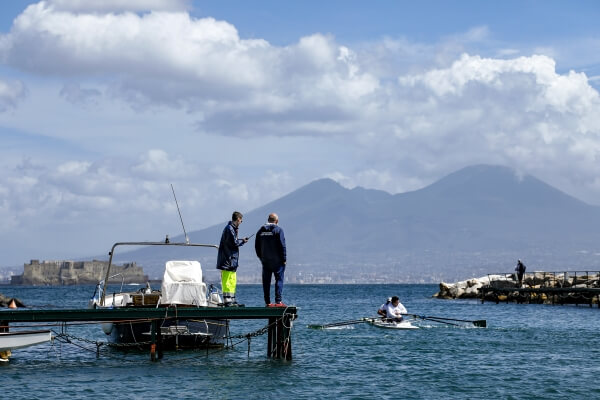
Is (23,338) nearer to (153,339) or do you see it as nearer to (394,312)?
(153,339)

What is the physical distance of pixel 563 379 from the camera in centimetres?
2464

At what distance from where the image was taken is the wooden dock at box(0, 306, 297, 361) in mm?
24359

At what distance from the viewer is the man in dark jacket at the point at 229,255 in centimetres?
2459

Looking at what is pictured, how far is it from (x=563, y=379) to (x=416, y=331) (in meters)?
15.8

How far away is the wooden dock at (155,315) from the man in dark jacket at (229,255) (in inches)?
33.1

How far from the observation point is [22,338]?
24094 millimetres

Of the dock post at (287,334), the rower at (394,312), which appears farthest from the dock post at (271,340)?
the rower at (394,312)

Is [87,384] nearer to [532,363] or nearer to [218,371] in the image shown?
[218,371]

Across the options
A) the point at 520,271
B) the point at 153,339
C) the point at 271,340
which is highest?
the point at 520,271

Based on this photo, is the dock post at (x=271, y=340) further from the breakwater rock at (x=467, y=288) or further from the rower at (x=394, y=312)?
the breakwater rock at (x=467, y=288)

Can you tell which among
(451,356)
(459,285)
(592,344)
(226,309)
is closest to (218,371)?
(226,309)

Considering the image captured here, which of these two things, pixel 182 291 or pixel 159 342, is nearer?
pixel 159 342

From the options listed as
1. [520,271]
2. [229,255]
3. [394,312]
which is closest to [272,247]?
[229,255]

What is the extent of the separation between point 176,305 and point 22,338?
442 cm
